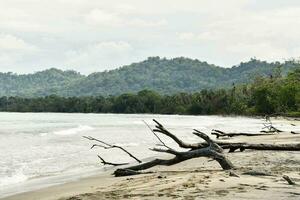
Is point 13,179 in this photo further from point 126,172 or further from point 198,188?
point 198,188

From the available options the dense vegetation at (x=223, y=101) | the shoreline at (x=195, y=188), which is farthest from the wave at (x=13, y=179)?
the dense vegetation at (x=223, y=101)

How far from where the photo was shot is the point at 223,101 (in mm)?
151375

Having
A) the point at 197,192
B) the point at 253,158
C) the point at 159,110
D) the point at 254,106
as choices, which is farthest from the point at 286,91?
the point at 197,192

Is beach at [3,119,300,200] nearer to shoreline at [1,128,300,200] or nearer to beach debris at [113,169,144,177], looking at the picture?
shoreline at [1,128,300,200]

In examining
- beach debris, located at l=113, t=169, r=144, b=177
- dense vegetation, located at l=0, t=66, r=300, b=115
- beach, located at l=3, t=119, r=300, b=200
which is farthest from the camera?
dense vegetation, located at l=0, t=66, r=300, b=115

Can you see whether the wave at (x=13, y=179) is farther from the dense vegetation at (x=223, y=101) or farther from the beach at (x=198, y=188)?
the dense vegetation at (x=223, y=101)

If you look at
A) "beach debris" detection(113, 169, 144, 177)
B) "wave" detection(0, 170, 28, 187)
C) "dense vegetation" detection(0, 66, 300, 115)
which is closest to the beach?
"beach debris" detection(113, 169, 144, 177)

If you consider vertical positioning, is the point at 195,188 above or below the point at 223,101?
below

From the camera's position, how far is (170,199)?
8.45m

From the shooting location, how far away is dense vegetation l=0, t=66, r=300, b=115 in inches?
4201

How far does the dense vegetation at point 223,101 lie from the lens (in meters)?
107

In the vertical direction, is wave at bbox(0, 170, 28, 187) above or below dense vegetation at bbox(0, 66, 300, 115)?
below

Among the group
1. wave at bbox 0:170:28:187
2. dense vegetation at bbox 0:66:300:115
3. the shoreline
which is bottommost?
A: wave at bbox 0:170:28:187

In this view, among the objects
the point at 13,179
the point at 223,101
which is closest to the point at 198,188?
the point at 13,179
